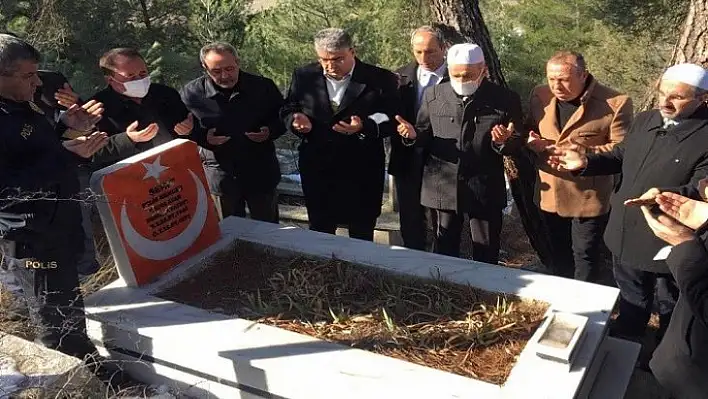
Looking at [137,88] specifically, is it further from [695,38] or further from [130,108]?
[695,38]

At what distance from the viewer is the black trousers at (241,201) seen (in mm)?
4164

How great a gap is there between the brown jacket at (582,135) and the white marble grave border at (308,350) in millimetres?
698

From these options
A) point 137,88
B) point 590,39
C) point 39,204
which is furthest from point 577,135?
point 590,39

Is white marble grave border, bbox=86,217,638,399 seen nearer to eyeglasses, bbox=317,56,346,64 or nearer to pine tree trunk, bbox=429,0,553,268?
eyeglasses, bbox=317,56,346,64

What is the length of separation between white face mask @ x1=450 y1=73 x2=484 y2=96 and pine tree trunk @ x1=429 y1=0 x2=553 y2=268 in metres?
1.05

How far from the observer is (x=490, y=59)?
187 inches

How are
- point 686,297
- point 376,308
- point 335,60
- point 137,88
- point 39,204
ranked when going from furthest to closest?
point 335,60, point 137,88, point 376,308, point 39,204, point 686,297

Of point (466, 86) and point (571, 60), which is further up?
point (571, 60)

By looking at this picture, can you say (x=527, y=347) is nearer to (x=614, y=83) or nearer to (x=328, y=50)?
(x=328, y=50)

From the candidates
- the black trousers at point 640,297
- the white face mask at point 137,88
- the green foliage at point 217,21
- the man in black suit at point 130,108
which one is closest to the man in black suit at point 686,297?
the black trousers at point 640,297

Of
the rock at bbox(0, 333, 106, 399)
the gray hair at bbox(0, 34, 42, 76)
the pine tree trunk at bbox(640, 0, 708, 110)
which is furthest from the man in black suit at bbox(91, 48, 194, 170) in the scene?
the pine tree trunk at bbox(640, 0, 708, 110)

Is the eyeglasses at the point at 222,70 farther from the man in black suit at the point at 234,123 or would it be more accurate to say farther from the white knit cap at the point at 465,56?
the white knit cap at the point at 465,56

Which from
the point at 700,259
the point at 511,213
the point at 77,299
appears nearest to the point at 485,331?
the point at 700,259

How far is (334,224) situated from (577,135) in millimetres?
1612
